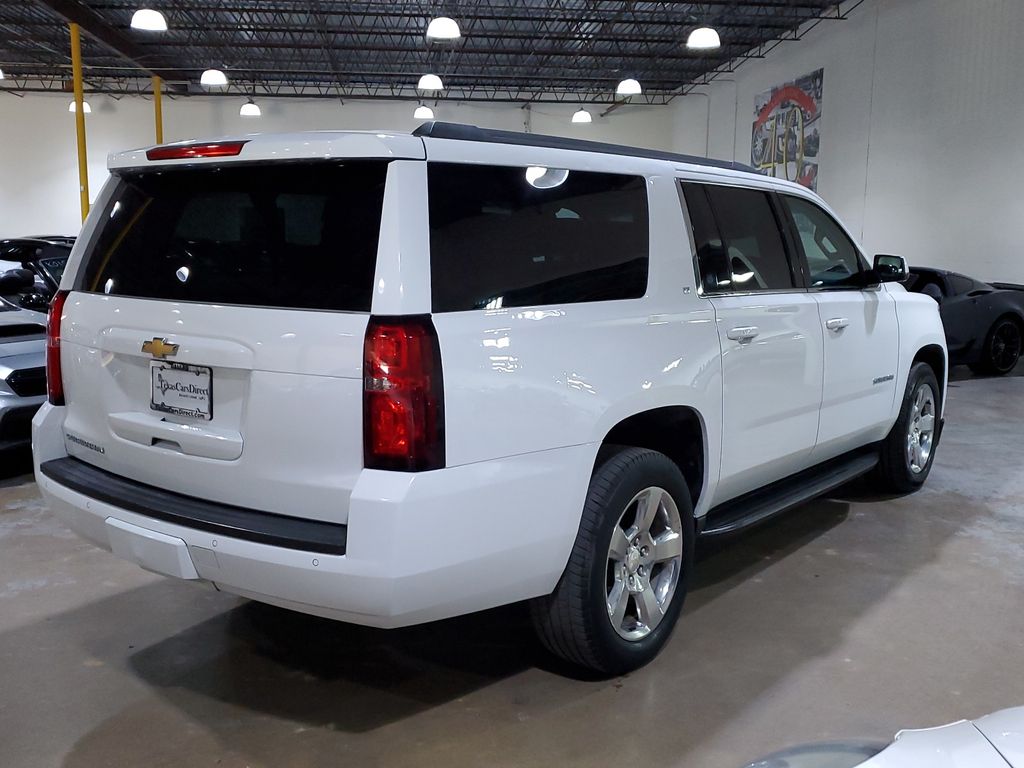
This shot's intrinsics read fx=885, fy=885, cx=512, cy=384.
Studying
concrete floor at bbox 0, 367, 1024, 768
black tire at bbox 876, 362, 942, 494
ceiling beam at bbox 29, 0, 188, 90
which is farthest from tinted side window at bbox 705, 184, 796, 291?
ceiling beam at bbox 29, 0, 188, 90

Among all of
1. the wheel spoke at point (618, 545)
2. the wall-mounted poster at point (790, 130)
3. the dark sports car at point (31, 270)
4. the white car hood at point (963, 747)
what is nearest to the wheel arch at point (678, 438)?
the wheel spoke at point (618, 545)

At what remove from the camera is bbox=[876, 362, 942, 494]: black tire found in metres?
4.80

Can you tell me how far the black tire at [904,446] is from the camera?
15.8ft

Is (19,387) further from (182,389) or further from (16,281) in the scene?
(182,389)

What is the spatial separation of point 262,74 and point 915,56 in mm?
15168

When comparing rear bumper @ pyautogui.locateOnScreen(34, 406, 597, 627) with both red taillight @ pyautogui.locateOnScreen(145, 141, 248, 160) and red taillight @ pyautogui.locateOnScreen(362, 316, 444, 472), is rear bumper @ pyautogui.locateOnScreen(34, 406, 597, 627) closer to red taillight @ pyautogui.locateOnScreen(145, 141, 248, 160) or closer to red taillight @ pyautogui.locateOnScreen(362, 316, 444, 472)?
red taillight @ pyautogui.locateOnScreen(362, 316, 444, 472)

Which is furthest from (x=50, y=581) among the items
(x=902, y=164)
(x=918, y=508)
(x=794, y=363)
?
(x=902, y=164)

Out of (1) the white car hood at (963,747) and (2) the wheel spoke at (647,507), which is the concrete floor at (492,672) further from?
(1) the white car hood at (963,747)

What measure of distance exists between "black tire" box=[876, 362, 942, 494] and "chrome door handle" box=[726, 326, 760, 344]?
1809mm

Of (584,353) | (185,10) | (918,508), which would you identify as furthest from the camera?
(185,10)

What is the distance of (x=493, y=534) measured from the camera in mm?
2396

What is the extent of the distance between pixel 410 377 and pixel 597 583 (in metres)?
0.96

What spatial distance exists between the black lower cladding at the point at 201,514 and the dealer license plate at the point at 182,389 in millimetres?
260

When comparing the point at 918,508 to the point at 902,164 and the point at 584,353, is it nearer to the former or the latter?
the point at 584,353
